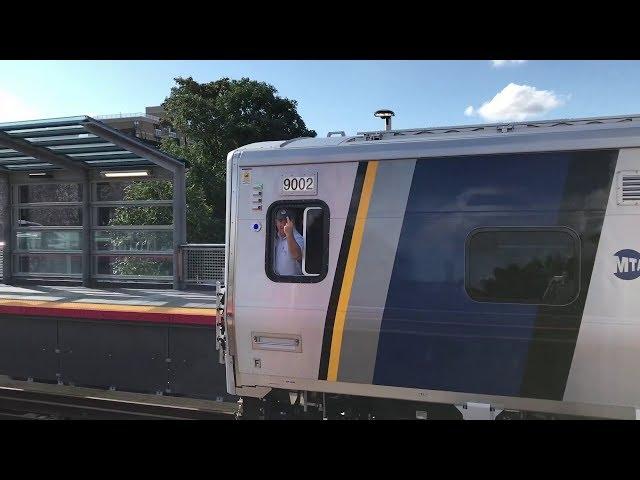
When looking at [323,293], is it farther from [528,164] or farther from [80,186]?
[80,186]

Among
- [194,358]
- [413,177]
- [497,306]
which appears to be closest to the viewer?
[497,306]

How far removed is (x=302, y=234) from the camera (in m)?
4.91

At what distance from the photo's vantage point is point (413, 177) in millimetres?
4594

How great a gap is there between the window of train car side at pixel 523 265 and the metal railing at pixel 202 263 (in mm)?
6013

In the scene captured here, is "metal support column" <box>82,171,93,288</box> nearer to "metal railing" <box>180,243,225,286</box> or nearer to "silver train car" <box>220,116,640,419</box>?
"metal railing" <box>180,243,225,286</box>

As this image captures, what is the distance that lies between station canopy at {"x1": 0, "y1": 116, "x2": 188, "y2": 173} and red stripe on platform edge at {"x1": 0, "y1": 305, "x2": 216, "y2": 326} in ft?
9.75

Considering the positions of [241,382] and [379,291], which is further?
[241,382]

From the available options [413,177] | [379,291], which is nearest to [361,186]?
[413,177]

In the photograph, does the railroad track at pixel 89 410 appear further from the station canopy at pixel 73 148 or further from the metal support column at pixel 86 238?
Answer: the station canopy at pixel 73 148

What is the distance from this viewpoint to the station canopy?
355 inches

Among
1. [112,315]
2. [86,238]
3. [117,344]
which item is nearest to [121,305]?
[112,315]

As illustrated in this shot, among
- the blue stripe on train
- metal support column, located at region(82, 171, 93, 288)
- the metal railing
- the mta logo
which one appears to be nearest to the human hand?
the blue stripe on train

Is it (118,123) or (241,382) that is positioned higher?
(118,123)

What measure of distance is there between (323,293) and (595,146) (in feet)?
7.92
